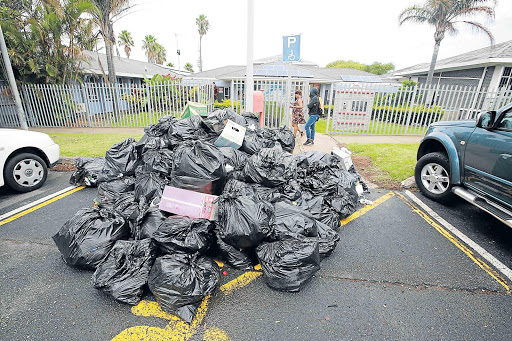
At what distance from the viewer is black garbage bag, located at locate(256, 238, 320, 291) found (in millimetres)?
2207

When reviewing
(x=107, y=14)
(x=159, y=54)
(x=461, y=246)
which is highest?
(x=159, y=54)

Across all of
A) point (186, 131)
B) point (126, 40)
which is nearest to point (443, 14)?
point (186, 131)

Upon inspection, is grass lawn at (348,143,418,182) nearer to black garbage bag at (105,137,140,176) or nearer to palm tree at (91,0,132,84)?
black garbage bag at (105,137,140,176)

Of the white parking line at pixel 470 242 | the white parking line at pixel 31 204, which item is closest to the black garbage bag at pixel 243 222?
the white parking line at pixel 470 242

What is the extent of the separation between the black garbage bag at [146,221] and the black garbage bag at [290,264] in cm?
114

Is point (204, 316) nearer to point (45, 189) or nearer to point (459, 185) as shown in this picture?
point (459, 185)

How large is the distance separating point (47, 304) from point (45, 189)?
10.5ft

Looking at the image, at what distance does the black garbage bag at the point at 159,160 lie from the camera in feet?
11.6

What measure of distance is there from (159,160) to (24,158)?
2556mm

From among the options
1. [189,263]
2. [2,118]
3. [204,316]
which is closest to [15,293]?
[189,263]

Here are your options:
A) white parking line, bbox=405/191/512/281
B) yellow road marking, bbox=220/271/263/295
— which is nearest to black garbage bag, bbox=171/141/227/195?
yellow road marking, bbox=220/271/263/295

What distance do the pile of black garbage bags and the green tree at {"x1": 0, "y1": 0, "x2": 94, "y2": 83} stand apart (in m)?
9.61

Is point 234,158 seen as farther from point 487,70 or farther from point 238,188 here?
point 487,70

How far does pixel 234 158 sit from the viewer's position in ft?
12.2
